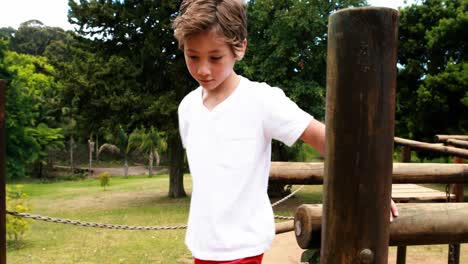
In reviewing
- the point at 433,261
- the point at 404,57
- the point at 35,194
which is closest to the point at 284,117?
the point at 433,261

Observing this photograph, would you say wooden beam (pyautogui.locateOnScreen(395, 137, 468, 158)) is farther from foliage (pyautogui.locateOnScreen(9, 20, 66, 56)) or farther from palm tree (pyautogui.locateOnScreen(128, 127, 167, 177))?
foliage (pyautogui.locateOnScreen(9, 20, 66, 56))

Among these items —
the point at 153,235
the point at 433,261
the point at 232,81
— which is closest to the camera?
the point at 232,81

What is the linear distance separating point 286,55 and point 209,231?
49.0 ft

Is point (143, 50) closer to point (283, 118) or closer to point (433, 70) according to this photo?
point (433, 70)

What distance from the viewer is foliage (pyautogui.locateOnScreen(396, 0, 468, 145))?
52.1 ft

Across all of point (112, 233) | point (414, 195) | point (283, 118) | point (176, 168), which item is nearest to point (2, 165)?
point (283, 118)

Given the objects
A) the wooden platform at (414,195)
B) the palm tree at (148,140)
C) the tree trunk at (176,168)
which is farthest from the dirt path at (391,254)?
the palm tree at (148,140)

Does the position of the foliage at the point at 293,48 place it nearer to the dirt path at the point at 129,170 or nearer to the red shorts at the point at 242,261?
the red shorts at the point at 242,261

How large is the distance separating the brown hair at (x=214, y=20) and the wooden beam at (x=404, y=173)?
1.11m

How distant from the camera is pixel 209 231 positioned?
164 cm

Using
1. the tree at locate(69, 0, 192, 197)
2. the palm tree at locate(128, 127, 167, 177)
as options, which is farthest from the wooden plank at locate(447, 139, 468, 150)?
the palm tree at locate(128, 127, 167, 177)

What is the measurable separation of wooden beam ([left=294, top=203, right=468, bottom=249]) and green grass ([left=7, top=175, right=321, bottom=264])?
26.0ft

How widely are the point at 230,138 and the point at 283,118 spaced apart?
0.63 ft

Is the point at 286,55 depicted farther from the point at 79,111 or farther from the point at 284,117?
the point at 284,117
